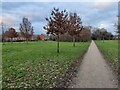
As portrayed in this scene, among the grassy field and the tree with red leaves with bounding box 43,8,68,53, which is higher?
the tree with red leaves with bounding box 43,8,68,53

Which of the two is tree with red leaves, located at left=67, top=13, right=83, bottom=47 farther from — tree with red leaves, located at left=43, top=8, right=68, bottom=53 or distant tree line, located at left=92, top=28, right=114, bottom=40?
distant tree line, located at left=92, top=28, right=114, bottom=40

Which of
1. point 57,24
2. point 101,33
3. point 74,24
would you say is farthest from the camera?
point 101,33

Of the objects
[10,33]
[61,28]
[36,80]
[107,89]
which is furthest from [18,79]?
[10,33]

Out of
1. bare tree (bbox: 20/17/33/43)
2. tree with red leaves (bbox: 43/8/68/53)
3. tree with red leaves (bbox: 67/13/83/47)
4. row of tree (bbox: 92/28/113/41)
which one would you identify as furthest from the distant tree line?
tree with red leaves (bbox: 43/8/68/53)

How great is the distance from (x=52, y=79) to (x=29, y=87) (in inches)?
63.6

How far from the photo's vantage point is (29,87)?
7.58 m

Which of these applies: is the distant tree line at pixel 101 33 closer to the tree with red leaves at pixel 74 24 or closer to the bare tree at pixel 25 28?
the bare tree at pixel 25 28

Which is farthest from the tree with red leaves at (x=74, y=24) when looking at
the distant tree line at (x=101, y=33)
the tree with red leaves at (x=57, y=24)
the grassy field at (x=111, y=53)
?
the distant tree line at (x=101, y=33)

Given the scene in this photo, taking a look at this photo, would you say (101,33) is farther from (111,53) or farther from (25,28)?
(111,53)

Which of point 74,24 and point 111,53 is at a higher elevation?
point 74,24

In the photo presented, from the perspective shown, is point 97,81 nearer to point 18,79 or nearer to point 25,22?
point 18,79

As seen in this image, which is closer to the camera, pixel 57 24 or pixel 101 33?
pixel 57 24

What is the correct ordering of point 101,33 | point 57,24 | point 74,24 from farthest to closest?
point 101,33, point 74,24, point 57,24

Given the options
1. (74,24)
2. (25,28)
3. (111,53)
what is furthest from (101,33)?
(111,53)
